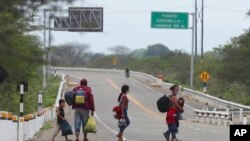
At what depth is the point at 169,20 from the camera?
5725 centimetres

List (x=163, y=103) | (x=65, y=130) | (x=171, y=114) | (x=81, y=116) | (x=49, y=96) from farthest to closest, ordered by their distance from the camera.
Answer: (x=49, y=96), (x=65, y=130), (x=171, y=114), (x=163, y=103), (x=81, y=116)

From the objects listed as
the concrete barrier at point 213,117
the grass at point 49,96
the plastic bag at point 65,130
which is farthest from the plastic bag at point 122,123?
the grass at point 49,96

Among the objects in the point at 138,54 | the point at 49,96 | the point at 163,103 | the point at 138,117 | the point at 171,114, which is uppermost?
the point at 138,54

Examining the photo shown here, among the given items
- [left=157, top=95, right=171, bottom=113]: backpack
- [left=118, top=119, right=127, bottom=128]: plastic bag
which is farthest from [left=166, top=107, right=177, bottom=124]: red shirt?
[left=118, top=119, right=127, bottom=128]: plastic bag

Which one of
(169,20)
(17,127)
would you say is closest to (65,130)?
(17,127)

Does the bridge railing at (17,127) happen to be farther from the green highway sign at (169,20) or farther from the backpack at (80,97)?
the green highway sign at (169,20)

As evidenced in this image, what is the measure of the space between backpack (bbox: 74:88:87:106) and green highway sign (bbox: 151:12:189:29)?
130ft

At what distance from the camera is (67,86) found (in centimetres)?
6488

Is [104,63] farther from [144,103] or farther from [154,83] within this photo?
[144,103]

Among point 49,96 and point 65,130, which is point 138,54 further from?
point 65,130

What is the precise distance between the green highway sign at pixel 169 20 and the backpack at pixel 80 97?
3959 centimetres

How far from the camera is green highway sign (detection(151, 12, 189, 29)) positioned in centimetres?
5734

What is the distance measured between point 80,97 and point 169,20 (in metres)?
39.8

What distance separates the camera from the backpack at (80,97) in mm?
17984
